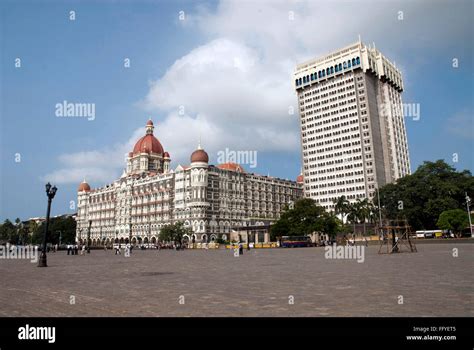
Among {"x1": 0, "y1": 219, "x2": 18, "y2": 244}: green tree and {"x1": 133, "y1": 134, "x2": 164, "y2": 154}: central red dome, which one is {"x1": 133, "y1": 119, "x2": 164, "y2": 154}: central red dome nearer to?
{"x1": 133, "y1": 134, "x2": 164, "y2": 154}: central red dome

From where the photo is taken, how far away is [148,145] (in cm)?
12025

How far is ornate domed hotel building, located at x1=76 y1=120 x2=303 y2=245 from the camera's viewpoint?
95.8 m

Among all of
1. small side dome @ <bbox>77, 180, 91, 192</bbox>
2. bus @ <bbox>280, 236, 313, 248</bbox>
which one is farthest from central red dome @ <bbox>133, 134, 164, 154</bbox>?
bus @ <bbox>280, 236, 313, 248</bbox>

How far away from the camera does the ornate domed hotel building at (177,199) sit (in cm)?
9575

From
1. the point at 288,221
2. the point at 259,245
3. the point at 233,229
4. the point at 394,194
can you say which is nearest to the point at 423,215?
the point at 394,194

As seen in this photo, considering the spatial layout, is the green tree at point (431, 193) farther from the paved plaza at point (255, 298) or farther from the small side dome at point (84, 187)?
the small side dome at point (84, 187)

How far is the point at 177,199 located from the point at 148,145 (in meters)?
28.3

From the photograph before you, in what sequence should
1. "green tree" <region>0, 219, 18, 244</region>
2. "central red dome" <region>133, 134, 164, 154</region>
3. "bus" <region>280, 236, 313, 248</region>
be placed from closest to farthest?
"bus" <region>280, 236, 313, 248</region> < "central red dome" <region>133, 134, 164, 154</region> < "green tree" <region>0, 219, 18, 244</region>

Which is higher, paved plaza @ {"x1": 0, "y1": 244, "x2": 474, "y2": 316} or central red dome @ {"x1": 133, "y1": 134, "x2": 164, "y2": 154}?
central red dome @ {"x1": 133, "y1": 134, "x2": 164, "y2": 154}

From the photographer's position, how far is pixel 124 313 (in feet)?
23.4

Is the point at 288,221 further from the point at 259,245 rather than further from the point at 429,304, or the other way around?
the point at 429,304

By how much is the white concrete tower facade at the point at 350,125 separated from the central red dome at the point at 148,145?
48703mm

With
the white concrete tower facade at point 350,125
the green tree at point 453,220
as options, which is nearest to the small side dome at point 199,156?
the white concrete tower facade at point 350,125
